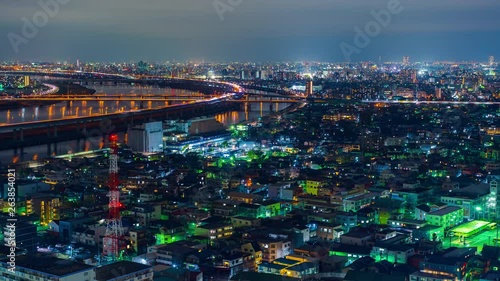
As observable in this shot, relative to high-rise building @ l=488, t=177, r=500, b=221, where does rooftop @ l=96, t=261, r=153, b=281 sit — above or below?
above

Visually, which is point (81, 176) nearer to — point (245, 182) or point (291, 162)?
point (245, 182)

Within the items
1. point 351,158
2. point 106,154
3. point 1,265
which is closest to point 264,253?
point 1,265

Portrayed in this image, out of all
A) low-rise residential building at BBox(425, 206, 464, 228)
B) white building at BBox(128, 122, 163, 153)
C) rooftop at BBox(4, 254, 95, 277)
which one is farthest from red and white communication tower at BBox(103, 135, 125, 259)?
white building at BBox(128, 122, 163, 153)

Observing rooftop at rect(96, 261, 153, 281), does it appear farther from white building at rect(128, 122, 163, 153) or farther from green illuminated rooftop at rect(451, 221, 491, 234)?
white building at rect(128, 122, 163, 153)

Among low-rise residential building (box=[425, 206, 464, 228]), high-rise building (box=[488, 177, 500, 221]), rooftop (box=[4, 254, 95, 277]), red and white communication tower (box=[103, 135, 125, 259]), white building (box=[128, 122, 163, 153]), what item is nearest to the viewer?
rooftop (box=[4, 254, 95, 277])

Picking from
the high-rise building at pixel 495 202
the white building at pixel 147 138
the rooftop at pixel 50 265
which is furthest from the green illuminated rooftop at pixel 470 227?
the white building at pixel 147 138

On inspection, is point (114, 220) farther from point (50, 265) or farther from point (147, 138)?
point (147, 138)

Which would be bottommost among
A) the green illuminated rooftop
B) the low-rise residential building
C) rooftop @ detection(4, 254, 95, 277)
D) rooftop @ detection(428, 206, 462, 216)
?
the green illuminated rooftop
